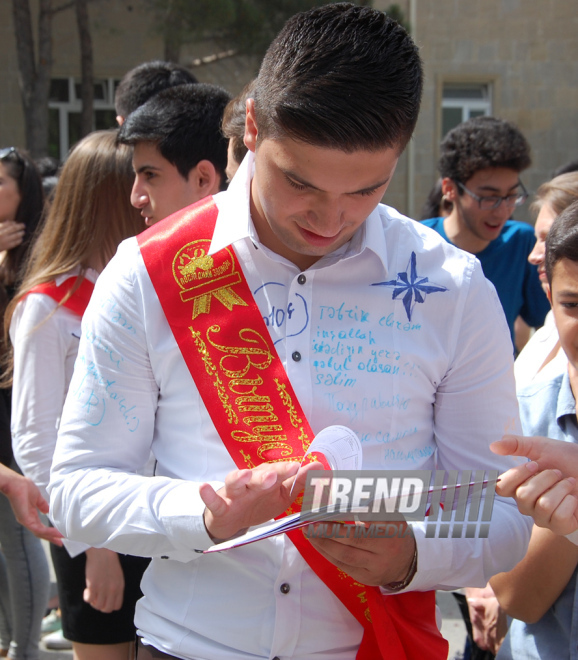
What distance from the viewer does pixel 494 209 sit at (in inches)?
148

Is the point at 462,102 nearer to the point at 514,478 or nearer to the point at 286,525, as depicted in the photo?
the point at 514,478

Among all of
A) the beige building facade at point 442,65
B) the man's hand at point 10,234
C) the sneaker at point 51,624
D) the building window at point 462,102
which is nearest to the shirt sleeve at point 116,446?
the man's hand at point 10,234

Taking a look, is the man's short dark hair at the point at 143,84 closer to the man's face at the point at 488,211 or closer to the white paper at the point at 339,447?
the man's face at the point at 488,211

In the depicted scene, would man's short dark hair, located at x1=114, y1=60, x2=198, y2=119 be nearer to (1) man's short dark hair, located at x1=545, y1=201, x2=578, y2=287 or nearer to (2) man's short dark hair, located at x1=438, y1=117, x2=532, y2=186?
(2) man's short dark hair, located at x1=438, y1=117, x2=532, y2=186

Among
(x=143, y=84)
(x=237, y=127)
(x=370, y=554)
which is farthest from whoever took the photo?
(x=143, y=84)

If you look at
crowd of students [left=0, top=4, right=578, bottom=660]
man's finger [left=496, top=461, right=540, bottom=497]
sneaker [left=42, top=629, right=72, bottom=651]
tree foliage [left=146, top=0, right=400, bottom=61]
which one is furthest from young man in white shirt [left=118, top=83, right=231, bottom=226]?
tree foliage [left=146, top=0, right=400, bottom=61]

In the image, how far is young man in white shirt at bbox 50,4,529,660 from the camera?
4.41 feet

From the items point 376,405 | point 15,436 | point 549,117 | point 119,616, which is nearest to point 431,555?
point 376,405

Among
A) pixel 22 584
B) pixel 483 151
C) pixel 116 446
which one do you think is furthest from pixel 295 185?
pixel 483 151

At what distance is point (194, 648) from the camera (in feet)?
4.51

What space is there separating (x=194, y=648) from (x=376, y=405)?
0.53 m

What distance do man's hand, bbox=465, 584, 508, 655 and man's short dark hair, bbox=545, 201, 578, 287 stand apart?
833 mm

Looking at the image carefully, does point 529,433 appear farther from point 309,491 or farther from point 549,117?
point 549,117

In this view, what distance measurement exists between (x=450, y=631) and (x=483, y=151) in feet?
7.52
